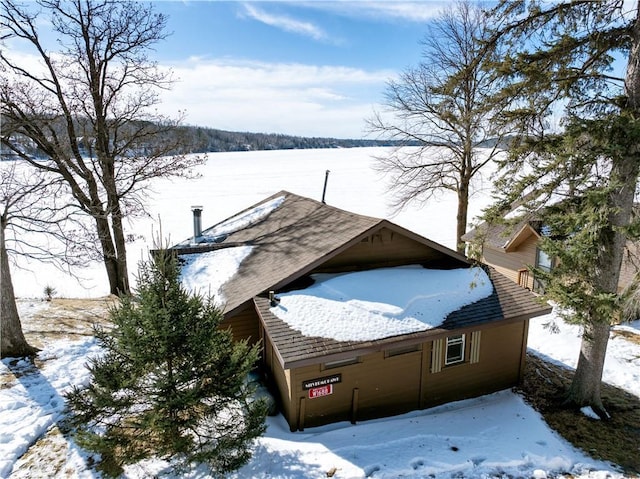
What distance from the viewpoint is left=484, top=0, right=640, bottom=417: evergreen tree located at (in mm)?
8055

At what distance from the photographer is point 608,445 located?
8.65 m

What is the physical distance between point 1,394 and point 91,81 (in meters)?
12.0

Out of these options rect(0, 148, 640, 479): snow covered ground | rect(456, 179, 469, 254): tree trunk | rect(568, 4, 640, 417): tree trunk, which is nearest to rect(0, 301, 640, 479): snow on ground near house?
rect(0, 148, 640, 479): snow covered ground

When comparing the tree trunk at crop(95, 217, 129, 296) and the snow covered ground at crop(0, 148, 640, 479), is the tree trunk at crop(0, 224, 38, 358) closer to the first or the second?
the snow covered ground at crop(0, 148, 640, 479)

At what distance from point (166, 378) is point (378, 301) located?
5.18 metres

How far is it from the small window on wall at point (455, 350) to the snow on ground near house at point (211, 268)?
6392 mm

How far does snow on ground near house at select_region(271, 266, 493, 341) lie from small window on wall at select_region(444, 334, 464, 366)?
2.73 ft

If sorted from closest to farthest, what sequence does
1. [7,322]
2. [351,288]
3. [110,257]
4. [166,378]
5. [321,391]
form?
1. [166,378]
2. [321,391]
3. [351,288]
4. [7,322]
5. [110,257]

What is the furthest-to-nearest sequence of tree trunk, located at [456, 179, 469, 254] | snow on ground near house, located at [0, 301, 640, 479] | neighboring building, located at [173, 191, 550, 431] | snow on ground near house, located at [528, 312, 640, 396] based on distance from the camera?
tree trunk, located at [456, 179, 469, 254] < snow on ground near house, located at [528, 312, 640, 396] < neighboring building, located at [173, 191, 550, 431] < snow on ground near house, located at [0, 301, 640, 479]

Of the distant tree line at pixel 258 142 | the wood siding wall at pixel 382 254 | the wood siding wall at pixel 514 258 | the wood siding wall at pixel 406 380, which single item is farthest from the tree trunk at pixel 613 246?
the distant tree line at pixel 258 142

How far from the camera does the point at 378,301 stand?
9.80 m

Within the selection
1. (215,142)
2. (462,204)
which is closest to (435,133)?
(462,204)

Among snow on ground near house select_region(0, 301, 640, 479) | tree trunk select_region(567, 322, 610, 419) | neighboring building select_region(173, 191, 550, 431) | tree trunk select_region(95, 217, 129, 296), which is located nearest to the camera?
snow on ground near house select_region(0, 301, 640, 479)

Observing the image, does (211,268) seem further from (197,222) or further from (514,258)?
(514,258)
